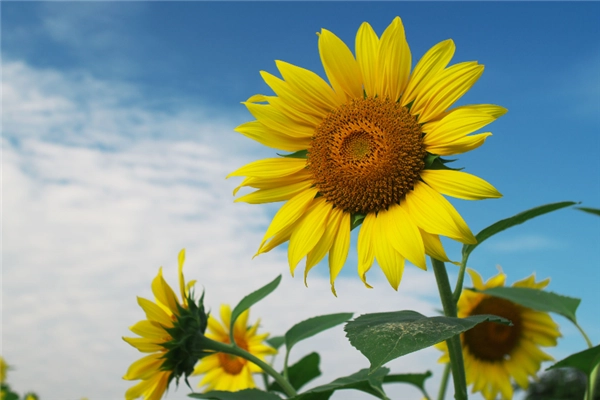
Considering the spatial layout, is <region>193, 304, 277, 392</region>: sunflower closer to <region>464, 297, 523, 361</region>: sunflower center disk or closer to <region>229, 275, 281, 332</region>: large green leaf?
<region>229, 275, 281, 332</region>: large green leaf

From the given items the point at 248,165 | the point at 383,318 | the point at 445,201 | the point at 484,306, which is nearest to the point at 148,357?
the point at 248,165

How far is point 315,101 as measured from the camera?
2758mm

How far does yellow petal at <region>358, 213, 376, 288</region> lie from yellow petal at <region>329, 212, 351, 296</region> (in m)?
0.08

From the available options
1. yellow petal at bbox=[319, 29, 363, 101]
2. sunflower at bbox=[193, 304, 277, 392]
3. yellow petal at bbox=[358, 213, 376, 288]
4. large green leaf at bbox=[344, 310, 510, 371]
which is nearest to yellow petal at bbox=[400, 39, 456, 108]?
yellow petal at bbox=[319, 29, 363, 101]

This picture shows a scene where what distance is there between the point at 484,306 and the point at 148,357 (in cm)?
238

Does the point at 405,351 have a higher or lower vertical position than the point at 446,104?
lower

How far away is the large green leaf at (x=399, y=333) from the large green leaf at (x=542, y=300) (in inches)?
51.8

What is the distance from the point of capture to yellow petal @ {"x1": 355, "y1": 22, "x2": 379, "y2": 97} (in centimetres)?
258

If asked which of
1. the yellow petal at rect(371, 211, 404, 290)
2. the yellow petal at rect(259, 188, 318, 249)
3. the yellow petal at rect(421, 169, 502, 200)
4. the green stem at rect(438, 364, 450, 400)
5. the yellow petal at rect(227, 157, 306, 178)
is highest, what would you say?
the yellow petal at rect(227, 157, 306, 178)

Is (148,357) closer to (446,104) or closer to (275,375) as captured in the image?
(275,375)

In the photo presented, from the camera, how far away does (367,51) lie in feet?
8.52

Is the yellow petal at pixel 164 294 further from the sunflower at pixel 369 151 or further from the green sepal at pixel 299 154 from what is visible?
the green sepal at pixel 299 154

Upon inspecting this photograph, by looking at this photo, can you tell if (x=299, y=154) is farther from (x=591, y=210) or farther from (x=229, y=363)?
(x=229, y=363)

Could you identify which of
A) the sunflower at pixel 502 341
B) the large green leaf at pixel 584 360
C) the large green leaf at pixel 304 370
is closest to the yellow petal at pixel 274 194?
the large green leaf at pixel 584 360
